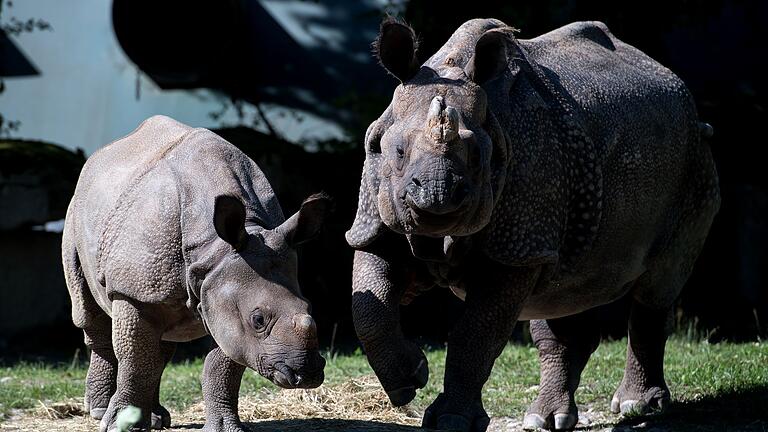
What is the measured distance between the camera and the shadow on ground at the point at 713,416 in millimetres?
6879

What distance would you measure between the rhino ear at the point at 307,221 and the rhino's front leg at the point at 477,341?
83cm

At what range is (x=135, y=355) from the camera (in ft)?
20.2

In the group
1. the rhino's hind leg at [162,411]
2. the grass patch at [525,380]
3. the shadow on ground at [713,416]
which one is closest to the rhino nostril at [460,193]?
the rhino's hind leg at [162,411]

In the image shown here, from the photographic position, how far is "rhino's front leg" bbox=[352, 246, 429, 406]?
5816 millimetres

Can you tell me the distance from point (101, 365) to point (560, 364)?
2.59m

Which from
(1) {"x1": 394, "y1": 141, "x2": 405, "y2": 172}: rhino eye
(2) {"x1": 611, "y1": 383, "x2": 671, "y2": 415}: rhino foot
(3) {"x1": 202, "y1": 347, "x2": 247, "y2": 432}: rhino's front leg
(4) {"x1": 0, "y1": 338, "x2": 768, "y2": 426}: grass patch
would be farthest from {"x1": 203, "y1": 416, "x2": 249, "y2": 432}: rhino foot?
(2) {"x1": 611, "y1": 383, "x2": 671, "y2": 415}: rhino foot

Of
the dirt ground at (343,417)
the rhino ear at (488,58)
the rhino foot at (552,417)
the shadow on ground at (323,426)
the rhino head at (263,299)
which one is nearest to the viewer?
the rhino head at (263,299)

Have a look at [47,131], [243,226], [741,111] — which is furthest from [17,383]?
[741,111]

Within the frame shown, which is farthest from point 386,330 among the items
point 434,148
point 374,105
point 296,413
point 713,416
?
point 374,105

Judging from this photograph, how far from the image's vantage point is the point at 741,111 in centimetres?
1221

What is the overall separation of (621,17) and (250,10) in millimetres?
3832

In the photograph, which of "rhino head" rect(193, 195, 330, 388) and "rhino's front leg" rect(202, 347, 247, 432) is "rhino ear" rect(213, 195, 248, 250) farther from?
"rhino's front leg" rect(202, 347, 247, 432)

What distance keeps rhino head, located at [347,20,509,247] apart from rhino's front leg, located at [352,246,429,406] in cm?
17

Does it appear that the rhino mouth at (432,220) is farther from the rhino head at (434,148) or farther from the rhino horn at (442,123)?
the rhino horn at (442,123)
